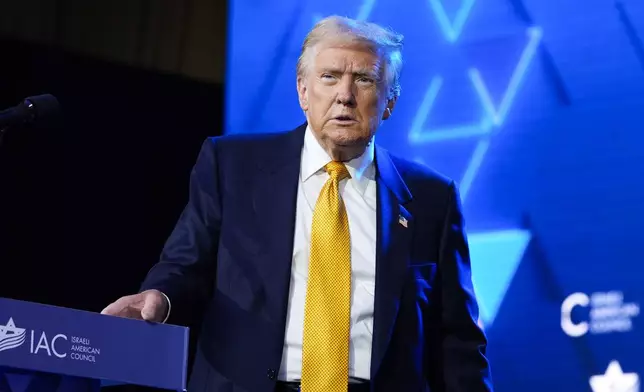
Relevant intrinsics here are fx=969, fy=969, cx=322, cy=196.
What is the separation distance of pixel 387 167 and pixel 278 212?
33 centimetres

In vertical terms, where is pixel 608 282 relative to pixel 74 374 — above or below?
above

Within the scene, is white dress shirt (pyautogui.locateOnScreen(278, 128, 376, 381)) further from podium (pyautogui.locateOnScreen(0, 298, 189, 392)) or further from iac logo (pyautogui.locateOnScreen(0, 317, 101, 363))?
→ iac logo (pyautogui.locateOnScreen(0, 317, 101, 363))

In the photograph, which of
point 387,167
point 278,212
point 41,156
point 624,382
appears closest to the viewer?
point 278,212

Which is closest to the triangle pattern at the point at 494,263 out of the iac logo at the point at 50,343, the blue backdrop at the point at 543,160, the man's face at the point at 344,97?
the blue backdrop at the point at 543,160

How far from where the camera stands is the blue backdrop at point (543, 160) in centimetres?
298

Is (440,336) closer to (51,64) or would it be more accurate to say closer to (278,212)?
(278,212)

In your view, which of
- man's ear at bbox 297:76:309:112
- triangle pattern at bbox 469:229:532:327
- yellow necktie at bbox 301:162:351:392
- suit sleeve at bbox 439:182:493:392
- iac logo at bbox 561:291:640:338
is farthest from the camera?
triangle pattern at bbox 469:229:532:327

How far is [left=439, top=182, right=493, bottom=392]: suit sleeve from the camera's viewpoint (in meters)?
2.35

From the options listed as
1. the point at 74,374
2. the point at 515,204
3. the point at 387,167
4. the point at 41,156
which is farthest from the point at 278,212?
the point at 41,156

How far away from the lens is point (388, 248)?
2303 millimetres

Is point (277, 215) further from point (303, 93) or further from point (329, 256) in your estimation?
point (303, 93)

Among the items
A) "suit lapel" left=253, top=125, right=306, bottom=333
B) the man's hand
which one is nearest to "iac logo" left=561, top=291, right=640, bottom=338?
"suit lapel" left=253, top=125, right=306, bottom=333

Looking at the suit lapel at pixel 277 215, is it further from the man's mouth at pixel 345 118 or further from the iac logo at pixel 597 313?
the iac logo at pixel 597 313

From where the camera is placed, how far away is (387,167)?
2480mm
